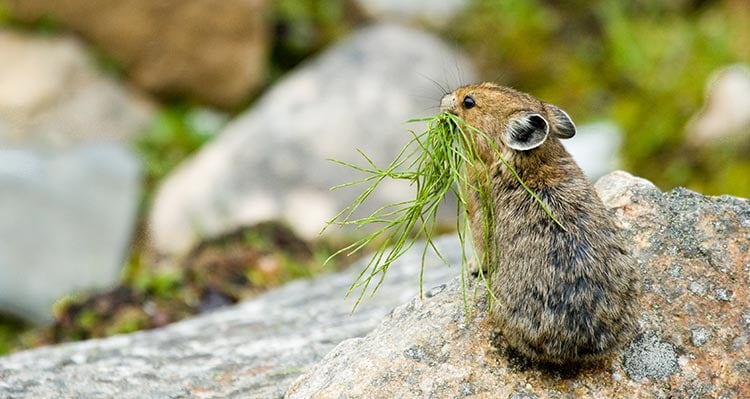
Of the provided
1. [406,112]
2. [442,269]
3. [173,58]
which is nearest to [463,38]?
[406,112]

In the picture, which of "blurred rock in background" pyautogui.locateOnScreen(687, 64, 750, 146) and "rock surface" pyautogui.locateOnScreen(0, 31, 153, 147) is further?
"rock surface" pyautogui.locateOnScreen(0, 31, 153, 147)

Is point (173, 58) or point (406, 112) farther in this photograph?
point (173, 58)

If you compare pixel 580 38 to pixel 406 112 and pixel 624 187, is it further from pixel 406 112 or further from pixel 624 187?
pixel 624 187

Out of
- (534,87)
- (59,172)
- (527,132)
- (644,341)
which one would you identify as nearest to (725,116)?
(534,87)

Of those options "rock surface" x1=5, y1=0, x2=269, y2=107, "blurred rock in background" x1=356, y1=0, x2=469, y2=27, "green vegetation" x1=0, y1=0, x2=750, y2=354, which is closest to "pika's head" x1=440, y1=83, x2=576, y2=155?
"green vegetation" x1=0, y1=0, x2=750, y2=354

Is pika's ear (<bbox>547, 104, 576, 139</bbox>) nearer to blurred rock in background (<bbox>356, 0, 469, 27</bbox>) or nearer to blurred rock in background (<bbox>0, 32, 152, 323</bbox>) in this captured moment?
blurred rock in background (<bbox>0, 32, 152, 323</bbox>)

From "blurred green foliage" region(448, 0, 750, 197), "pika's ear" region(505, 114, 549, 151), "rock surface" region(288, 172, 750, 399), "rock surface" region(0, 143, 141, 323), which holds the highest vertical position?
"blurred green foliage" region(448, 0, 750, 197)
